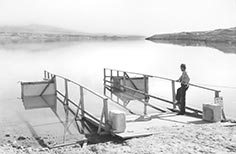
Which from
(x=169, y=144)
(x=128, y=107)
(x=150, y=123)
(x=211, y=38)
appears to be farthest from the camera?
(x=211, y=38)

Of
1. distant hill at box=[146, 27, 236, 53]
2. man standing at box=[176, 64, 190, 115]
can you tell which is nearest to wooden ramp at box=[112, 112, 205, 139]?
man standing at box=[176, 64, 190, 115]

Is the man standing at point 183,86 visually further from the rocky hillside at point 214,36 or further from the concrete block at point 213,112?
the rocky hillside at point 214,36

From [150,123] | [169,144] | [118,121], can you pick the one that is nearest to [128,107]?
[150,123]

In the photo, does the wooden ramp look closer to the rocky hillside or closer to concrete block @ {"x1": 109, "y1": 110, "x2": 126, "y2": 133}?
concrete block @ {"x1": 109, "y1": 110, "x2": 126, "y2": 133}

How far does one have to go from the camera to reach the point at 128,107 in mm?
15203

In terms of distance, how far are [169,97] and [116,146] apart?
34.4 feet

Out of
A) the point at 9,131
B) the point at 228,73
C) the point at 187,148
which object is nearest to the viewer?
the point at 187,148

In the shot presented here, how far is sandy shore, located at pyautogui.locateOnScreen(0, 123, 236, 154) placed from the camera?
7.27 meters

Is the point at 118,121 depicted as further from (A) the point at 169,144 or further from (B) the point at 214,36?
(B) the point at 214,36

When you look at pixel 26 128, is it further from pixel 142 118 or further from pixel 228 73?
pixel 228 73

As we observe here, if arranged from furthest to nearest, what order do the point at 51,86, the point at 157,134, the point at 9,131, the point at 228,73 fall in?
the point at 228,73
the point at 51,86
the point at 9,131
the point at 157,134

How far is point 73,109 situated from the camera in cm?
1439

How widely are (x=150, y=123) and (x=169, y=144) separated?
2502mm

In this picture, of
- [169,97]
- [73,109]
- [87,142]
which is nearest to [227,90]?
[169,97]
